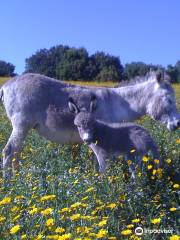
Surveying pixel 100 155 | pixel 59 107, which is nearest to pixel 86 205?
pixel 100 155

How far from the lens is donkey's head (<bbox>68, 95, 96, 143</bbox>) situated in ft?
22.6

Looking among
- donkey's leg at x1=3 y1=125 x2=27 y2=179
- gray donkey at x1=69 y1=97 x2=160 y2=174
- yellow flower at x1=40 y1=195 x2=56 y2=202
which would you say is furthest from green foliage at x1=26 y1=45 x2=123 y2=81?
yellow flower at x1=40 y1=195 x2=56 y2=202

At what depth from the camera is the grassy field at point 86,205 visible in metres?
3.85

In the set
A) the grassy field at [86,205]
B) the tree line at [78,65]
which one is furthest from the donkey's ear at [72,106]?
the tree line at [78,65]

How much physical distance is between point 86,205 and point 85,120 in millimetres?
2875

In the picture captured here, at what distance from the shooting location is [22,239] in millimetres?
3586

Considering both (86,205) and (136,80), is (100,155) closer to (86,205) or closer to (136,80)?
(136,80)

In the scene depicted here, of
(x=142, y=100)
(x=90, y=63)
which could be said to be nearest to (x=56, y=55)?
(x=90, y=63)

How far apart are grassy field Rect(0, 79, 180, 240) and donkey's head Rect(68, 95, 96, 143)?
67cm

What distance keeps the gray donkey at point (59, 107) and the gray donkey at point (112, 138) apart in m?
0.47

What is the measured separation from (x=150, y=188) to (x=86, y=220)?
151 centimetres

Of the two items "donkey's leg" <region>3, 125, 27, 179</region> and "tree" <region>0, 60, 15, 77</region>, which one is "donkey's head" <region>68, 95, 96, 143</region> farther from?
"tree" <region>0, 60, 15, 77</region>

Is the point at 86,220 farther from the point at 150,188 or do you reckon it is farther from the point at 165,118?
the point at 165,118

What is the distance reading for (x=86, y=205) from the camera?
4277 mm
